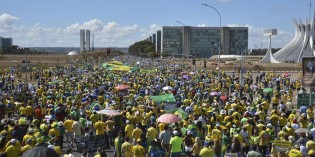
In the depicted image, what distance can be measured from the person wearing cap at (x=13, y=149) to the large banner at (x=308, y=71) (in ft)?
47.4

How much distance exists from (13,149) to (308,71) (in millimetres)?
14783

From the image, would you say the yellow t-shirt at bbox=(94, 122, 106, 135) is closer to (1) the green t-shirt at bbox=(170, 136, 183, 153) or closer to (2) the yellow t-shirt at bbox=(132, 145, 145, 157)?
(1) the green t-shirt at bbox=(170, 136, 183, 153)

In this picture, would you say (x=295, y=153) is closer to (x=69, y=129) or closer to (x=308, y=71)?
(x=69, y=129)

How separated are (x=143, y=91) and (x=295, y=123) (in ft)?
44.5

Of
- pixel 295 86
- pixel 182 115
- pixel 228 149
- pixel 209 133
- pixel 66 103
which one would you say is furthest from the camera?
pixel 295 86

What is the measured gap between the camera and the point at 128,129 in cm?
1389

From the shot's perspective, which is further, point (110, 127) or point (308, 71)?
point (308, 71)

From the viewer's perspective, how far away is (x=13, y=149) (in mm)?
11031

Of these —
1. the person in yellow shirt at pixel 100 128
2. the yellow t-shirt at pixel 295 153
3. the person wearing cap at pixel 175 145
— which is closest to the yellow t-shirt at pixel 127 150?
the person wearing cap at pixel 175 145

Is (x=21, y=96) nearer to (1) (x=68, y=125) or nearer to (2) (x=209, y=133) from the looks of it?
(1) (x=68, y=125)

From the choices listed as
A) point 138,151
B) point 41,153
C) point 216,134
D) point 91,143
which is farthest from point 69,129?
point 41,153

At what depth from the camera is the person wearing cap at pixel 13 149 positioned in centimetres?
1101

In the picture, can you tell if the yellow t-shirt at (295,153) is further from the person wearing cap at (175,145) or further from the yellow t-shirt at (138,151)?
the yellow t-shirt at (138,151)

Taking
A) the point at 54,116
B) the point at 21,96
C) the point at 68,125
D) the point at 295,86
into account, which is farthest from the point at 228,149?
the point at 295,86
